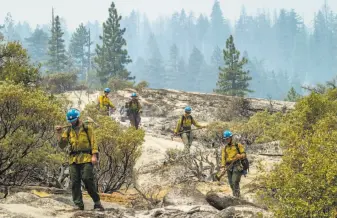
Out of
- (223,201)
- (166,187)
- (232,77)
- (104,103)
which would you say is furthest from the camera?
(232,77)

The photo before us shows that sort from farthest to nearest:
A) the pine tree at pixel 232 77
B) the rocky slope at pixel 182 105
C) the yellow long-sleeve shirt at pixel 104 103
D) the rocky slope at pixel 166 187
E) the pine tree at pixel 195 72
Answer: the pine tree at pixel 195 72 → the pine tree at pixel 232 77 → the rocky slope at pixel 182 105 → the yellow long-sleeve shirt at pixel 104 103 → the rocky slope at pixel 166 187

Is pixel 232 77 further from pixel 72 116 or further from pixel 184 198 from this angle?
pixel 72 116

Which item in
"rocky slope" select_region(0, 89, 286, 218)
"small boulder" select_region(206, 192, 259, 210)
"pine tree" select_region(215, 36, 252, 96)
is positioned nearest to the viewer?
"rocky slope" select_region(0, 89, 286, 218)

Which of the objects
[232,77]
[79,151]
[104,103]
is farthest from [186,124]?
[232,77]

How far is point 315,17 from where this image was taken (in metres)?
184

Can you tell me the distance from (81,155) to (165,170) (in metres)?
6.13

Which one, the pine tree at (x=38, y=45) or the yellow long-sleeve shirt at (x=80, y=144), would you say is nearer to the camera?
the yellow long-sleeve shirt at (x=80, y=144)

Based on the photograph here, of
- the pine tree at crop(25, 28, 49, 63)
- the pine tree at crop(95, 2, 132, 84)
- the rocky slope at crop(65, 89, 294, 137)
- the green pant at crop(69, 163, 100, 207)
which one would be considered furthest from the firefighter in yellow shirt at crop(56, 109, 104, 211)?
the pine tree at crop(25, 28, 49, 63)

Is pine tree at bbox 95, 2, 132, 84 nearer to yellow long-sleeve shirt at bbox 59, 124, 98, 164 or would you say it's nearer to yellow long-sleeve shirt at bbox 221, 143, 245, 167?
yellow long-sleeve shirt at bbox 221, 143, 245, 167

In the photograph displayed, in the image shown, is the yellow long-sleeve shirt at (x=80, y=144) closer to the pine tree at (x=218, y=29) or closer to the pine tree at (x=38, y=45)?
the pine tree at (x=38, y=45)

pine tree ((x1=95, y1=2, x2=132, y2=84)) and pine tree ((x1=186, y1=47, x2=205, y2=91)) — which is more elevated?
pine tree ((x1=186, y1=47, x2=205, y2=91))

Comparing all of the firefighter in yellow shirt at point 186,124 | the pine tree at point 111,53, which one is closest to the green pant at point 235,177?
the firefighter in yellow shirt at point 186,124

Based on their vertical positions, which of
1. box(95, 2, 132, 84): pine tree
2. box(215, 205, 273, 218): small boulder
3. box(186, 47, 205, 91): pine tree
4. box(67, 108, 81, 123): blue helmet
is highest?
box(186, 47, 205, 91): pine tree

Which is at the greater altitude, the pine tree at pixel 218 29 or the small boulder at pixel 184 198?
the pine tree at pixel 218 29
